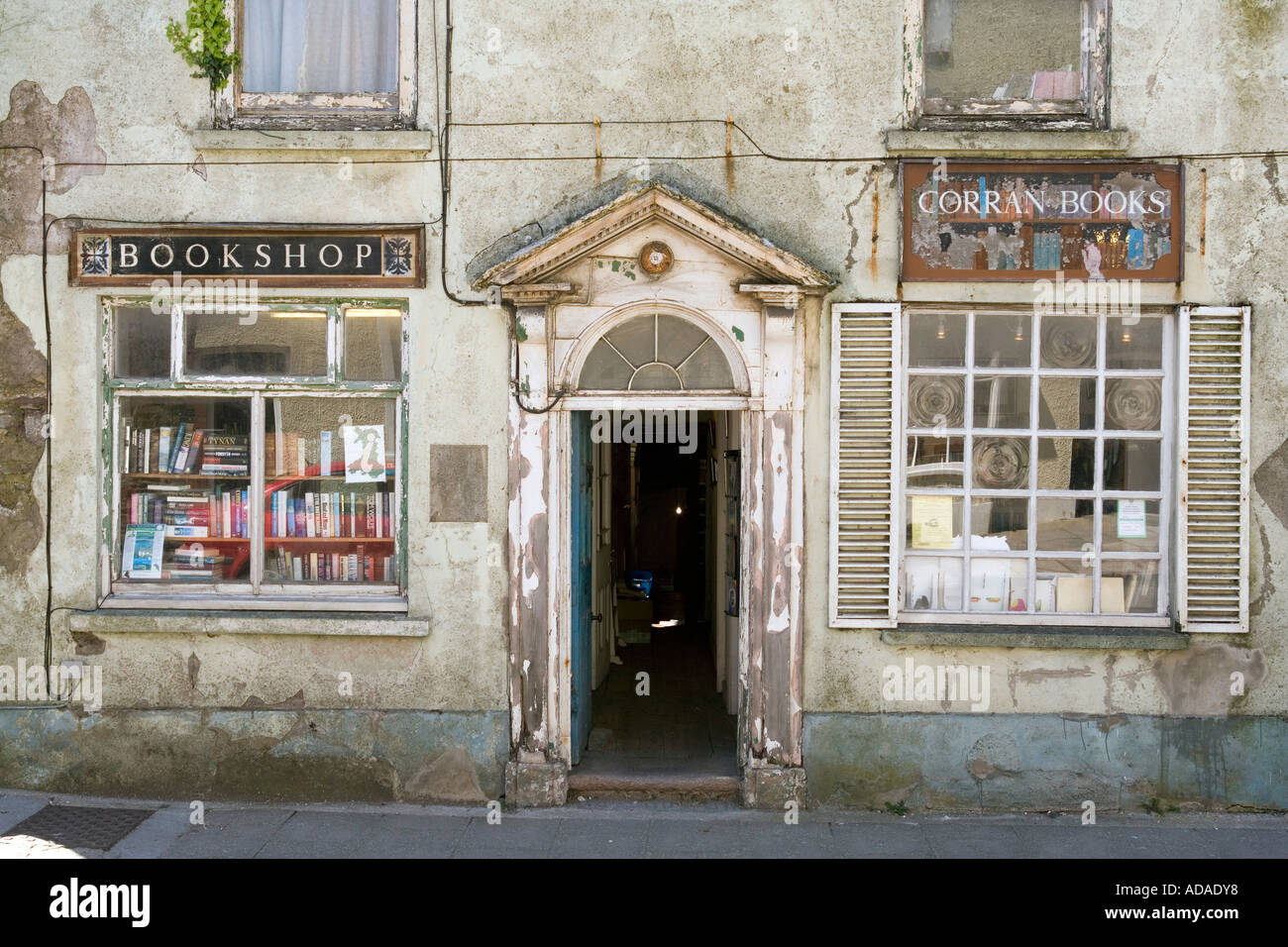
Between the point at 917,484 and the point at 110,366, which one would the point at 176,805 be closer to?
the point at 110,366

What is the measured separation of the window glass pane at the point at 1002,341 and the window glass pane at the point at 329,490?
396 centimetres

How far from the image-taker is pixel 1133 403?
6.75 m

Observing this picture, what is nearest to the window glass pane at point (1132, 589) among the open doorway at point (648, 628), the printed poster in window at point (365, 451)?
the open doorway at point (648, 628)

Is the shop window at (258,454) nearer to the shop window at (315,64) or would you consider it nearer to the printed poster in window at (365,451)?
the printed poster in window at (365,451)

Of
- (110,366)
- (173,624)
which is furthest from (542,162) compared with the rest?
(173,624)

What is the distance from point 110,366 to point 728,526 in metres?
4.74

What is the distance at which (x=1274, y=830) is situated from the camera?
6.40m

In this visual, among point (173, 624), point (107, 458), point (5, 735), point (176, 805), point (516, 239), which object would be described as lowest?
point (176, 805)

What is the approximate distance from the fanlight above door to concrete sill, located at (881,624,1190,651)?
6.75 feet

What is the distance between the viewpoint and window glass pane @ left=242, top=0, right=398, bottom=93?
6.89 meters

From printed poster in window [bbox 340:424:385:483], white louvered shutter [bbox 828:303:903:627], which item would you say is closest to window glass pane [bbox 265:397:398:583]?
printed poster in window [bbox 340:424:385:483]

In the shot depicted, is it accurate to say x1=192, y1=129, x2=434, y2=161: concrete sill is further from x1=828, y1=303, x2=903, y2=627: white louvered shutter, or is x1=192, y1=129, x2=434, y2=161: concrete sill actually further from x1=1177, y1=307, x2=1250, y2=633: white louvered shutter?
x1=1177, y1=307, x2=1250, y2=633: white louvered shutter

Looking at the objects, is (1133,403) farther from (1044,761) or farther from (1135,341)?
(1044,761)

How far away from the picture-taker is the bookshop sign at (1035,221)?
6574 millimetres
